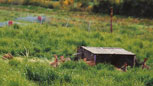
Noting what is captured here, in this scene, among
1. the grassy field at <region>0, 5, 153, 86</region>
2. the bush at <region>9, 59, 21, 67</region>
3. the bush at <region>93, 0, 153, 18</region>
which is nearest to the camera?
the grassy field at <region>0, 5, 153, 86</region>

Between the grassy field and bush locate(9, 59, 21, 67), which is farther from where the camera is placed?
bush locate(9, 59, 21, 67)

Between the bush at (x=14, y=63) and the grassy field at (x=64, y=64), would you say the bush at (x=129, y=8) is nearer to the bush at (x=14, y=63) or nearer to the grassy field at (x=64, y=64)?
the grassy field at (x=64, y=64)

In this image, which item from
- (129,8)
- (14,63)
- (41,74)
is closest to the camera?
(41,74)

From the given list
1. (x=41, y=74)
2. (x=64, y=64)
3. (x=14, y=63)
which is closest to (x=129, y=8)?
(x=64, y=64)

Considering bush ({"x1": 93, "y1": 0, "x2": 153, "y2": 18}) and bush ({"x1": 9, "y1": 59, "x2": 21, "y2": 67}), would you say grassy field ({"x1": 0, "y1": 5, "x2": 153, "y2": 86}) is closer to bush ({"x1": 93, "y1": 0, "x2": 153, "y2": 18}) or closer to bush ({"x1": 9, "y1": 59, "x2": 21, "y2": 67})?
bush ({"x1": 9, "y1": 59, "x2": 21, "y2": 67})

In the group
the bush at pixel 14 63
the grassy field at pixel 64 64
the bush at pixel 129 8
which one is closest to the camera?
the grassy field at pixel 64 64

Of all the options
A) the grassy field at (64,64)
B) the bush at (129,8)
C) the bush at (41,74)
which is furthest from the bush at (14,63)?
the bush at (129,8)

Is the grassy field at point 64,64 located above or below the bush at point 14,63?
below

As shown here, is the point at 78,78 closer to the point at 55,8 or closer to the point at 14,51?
the point at 14,51

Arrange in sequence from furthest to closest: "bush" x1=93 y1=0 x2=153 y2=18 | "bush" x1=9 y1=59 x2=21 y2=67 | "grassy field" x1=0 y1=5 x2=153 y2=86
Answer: "bush" x1=93 y1=0 x2=153 y2=18
"bush" x1=9 y1=59 x2=21 y2=67
"grassy field" x1=0 y1=5 x2=153 y2=86

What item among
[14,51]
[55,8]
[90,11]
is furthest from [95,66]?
[90,11]

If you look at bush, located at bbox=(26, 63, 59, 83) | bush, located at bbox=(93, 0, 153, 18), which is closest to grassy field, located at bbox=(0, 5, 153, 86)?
bush, located at bbox=(26, 63, 59, 83)

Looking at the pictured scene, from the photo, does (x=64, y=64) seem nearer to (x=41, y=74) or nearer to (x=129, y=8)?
(x=41, y=74)

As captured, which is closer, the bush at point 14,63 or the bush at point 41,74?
the bush at point 41,74
